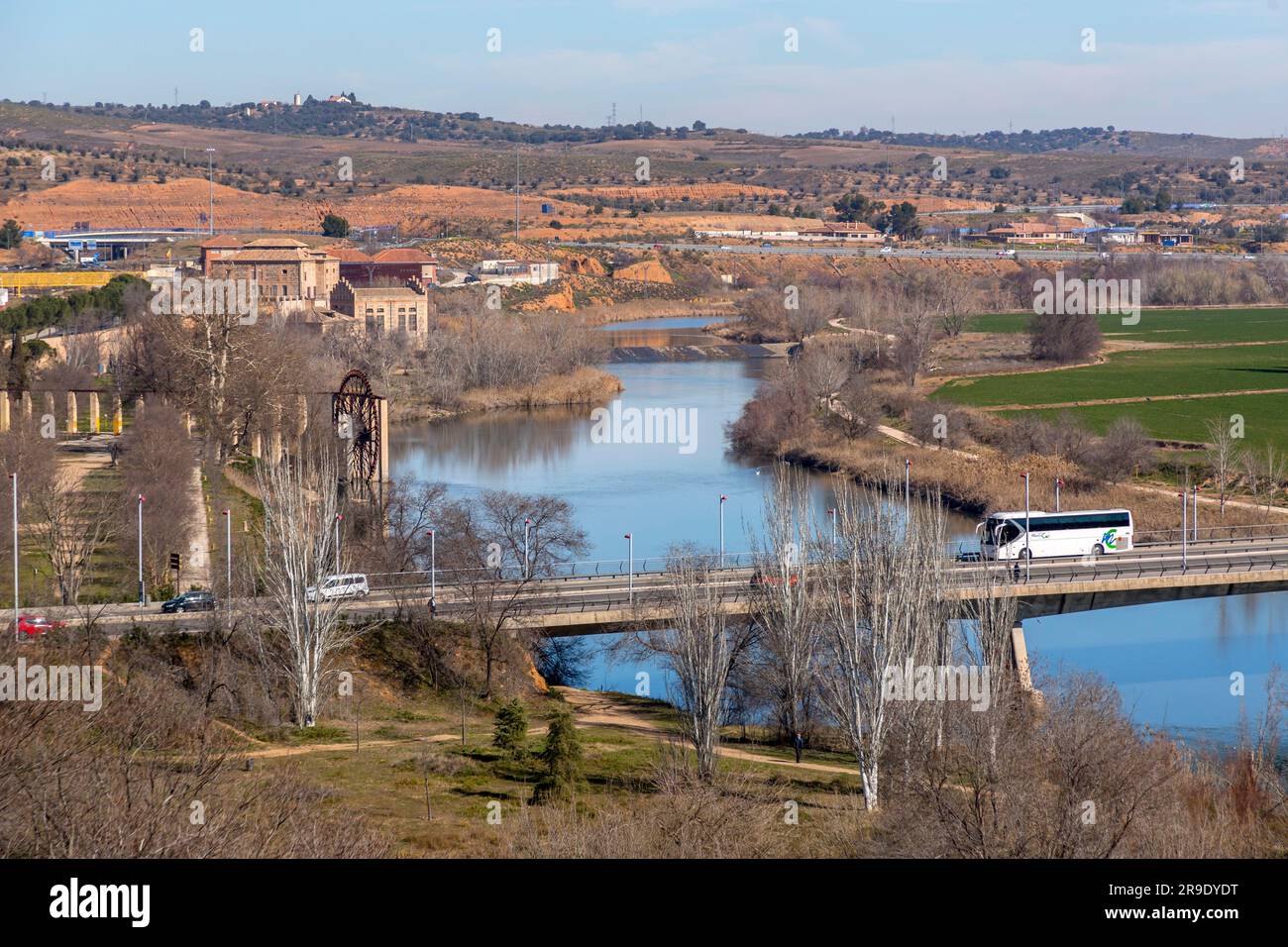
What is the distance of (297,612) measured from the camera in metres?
19.2

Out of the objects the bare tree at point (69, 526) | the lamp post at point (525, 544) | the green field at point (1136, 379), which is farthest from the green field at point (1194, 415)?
the bare tree at point (69, 526)

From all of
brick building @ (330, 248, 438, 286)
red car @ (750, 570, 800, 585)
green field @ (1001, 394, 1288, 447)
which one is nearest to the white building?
brick building @ (330, 248, 438, 286)

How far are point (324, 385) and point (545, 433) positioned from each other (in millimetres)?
6766

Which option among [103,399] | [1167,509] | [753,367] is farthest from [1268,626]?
[753,367]

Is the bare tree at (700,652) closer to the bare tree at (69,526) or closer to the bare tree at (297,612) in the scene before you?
the bare tree at (297,612)

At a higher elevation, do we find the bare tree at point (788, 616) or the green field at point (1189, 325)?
the green field at point (1189, 325)

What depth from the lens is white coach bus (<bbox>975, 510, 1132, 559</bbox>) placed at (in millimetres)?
26781

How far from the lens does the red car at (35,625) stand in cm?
1814

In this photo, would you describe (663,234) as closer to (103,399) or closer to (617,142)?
(103,399)

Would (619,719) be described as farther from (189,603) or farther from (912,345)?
(912,345)

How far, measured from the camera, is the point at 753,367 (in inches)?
2466

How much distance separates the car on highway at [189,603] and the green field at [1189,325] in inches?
2020

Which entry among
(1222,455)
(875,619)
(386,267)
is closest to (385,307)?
(386,267)

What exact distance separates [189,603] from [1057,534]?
47.8ft
